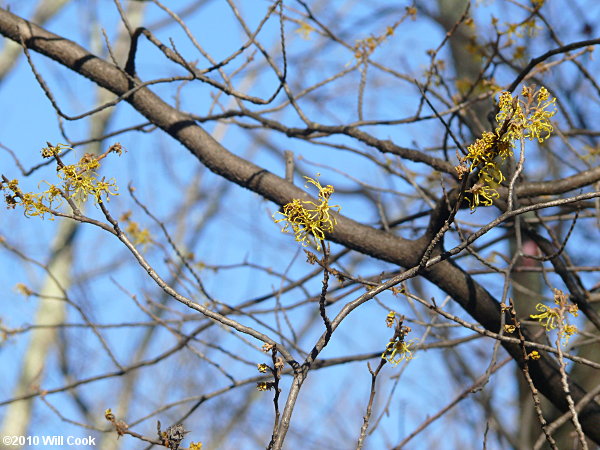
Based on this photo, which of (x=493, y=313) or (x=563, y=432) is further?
(x=563, y=432)

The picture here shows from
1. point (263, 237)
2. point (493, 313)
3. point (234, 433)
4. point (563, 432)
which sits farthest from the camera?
point (234, 433)

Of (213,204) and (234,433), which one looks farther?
(213,204)

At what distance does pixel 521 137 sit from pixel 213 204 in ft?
32.8

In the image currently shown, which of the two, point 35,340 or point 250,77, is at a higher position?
point 250,77

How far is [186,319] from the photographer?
3064mm

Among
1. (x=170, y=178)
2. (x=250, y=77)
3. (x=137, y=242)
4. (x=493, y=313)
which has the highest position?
(x=250, y=77)

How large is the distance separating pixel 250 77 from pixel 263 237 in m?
5.26

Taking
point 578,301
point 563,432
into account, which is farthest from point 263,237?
point 578,301

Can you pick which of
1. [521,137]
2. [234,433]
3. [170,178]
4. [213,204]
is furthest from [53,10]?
[521,137]

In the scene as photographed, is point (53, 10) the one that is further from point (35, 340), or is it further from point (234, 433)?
point (234, 433)

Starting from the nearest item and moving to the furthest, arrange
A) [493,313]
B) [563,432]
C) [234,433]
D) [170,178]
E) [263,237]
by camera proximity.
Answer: [493,313] < [563,432] < [263,237] < [234,433] < [170,178]

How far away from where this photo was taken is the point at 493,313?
87.7 inches

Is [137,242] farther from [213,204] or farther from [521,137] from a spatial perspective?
[213,204]

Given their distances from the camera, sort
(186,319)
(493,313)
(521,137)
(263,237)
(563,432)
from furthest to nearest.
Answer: (263,237) → (563,432) → (186,319) → (493,313) → (521,137)
